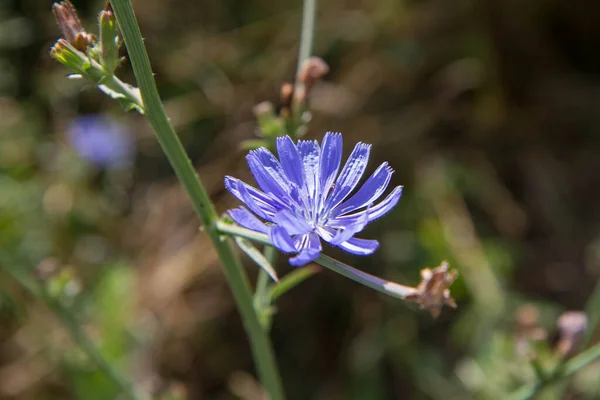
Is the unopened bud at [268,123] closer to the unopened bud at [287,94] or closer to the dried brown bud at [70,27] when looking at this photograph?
the unopened bud at [287,94]

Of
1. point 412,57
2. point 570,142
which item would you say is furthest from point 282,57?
point 570,142

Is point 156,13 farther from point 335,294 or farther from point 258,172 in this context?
point 258,172

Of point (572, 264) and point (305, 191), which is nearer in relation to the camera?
point (305, 191)

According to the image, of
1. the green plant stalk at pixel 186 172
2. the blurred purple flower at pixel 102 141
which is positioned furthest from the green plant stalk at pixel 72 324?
the blurred purple flower at pixel 102 141

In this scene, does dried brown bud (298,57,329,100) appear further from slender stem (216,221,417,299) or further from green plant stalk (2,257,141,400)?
green plant stalk (2,257,141,400)

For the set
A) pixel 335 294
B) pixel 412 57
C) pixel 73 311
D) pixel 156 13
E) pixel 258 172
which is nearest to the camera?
pixel 258 172
